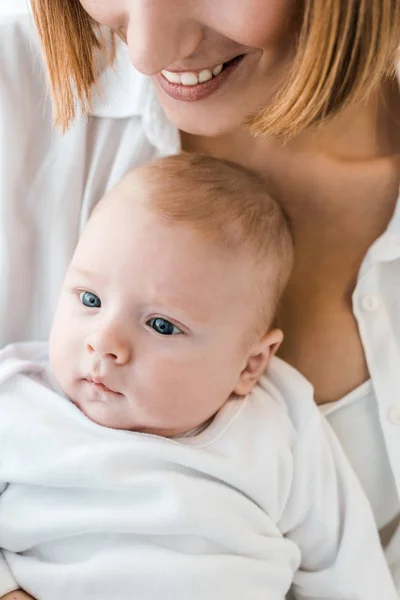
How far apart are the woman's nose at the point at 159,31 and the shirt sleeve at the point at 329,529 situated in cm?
58

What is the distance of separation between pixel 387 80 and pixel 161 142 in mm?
388

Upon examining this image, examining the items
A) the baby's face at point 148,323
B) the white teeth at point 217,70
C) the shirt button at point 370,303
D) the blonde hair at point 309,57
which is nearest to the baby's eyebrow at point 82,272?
the baby's face at point 148,323

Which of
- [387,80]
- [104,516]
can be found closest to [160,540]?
[104,516]

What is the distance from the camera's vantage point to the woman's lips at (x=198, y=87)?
3.21ft

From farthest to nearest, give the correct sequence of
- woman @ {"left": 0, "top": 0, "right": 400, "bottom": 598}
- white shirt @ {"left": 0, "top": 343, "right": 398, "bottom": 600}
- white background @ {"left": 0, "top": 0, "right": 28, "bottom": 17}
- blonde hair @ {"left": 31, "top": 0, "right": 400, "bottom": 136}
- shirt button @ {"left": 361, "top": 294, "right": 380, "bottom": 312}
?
1. white background @ {"left": 0, "top": 0, "right": 28, "bottom": 17}
2. shirt button @ {"left": 361, "top": 294, "right": 380, "bottom": 312}
3. woman @ {"left": 0, "top": 0, "right": 400, "bottom": 598}
4. white shirt @ {"left": 0, "top": 343, "right": 398, "bottom": 600}
5. blonde hair @ {"left": 31, "top": 0, "right": 400, "bottom": 136}

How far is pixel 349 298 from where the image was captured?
119 centimetres

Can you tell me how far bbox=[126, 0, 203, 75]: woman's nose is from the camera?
2.69 feet

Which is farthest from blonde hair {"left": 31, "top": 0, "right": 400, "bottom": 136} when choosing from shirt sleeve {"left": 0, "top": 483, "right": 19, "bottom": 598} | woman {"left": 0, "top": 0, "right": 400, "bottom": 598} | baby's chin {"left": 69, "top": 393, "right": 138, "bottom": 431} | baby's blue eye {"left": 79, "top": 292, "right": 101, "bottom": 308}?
shirt sleeve {"left": 0, "top": 483, "right": 19, "bottom": 598}

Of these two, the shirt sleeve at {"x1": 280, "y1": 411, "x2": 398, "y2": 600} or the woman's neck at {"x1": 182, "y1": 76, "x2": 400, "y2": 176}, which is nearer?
the shirt sleeve at {"x1": 280, "y1": 411, "x2": 398, "y2": 600}

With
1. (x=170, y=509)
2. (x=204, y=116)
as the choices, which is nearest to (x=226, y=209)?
(x=204, y=116)

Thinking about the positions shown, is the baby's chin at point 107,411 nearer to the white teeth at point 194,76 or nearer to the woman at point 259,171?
the woman at point 259,171

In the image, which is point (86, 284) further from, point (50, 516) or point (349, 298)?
point (349, 298)

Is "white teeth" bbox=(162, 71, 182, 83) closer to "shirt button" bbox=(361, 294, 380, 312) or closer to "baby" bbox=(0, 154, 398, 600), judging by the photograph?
"baby" bbox=(0, 154, 398, 600)

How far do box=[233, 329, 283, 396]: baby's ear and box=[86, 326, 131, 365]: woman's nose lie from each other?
21cm
